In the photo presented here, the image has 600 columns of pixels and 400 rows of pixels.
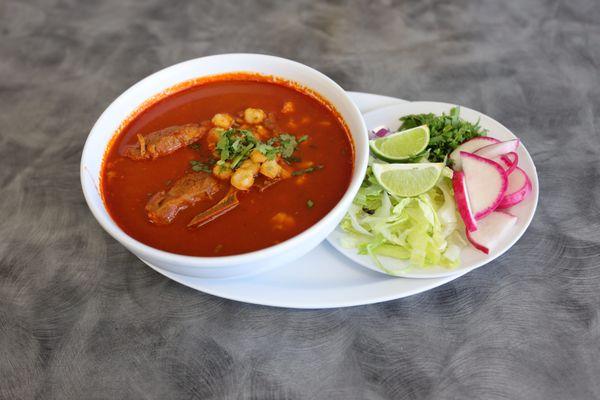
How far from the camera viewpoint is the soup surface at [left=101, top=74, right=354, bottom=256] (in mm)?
2525

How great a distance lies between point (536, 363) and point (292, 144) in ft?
5.57

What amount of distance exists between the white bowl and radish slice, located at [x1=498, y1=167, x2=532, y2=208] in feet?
2.83

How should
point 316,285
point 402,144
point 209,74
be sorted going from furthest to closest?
point 209,74, point 402,144, point 316,285

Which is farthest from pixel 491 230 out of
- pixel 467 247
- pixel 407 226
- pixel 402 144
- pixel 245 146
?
pixel 245 146

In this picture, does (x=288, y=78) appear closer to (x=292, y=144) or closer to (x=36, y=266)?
(x=292, y=144)

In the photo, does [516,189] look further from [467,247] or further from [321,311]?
[321,311]

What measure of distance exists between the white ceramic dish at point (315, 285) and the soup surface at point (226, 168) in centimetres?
20

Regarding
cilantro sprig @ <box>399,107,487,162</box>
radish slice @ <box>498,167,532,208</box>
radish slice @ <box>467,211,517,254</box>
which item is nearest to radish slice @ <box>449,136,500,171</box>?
cilantro sprig @ <box>399,107,487,162</box>

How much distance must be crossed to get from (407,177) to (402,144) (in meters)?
0.27

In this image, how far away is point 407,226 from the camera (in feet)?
9.27

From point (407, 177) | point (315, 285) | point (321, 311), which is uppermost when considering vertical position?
point (407, 177)

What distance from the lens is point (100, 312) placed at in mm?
2730

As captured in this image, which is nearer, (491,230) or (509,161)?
(491,230)

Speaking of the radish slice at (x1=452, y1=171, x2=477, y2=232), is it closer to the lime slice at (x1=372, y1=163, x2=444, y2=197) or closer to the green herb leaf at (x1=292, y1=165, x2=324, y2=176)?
the lime slice at (x1=372, y1=163, x2=444, y2=197)
